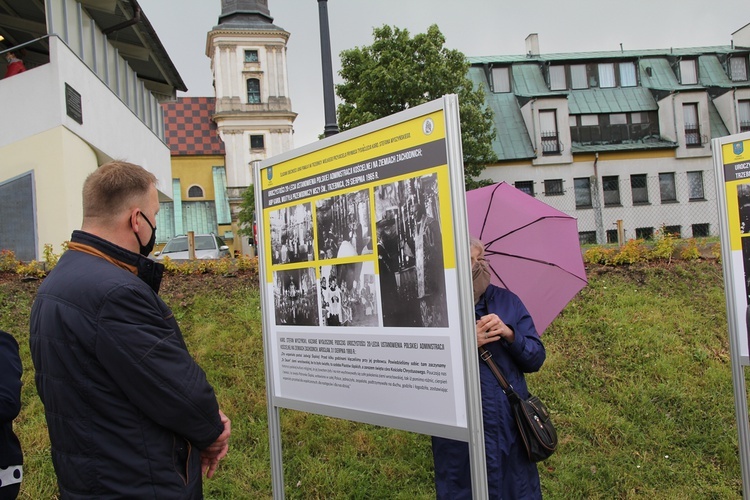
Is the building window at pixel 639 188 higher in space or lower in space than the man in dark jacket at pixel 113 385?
higher

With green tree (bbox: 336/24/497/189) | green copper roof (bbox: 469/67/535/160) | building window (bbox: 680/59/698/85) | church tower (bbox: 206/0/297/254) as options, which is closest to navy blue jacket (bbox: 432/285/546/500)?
green tree (bbox: 336/24/497/189)

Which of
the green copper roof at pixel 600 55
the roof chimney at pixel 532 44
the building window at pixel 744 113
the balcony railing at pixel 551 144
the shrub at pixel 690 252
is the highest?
the roof chimney at pixel 532 44

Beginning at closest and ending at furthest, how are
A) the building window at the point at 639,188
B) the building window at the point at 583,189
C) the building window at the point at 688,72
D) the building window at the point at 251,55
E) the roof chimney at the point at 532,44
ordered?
1. the building window at the point at 639,188
2. the building window at the point at 583,189
3. the building window at the point at 688,72
4. the roof chimney at the point at 532,44
5. the building window at the point at 251,55

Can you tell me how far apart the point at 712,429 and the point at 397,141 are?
473 centimetres

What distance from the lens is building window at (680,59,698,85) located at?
3888 cm

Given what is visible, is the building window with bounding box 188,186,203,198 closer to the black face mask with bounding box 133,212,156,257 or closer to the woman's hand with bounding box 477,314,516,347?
the black face mask with bounding box 133,212,156,257

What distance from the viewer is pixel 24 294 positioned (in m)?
8.70

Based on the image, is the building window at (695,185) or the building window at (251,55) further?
the building window at (251,55)

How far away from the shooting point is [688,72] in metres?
39.0

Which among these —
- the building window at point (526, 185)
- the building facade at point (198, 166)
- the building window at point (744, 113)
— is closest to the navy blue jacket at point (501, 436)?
the building window at point (526, 185)

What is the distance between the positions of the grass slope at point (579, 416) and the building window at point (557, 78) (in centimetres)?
3217

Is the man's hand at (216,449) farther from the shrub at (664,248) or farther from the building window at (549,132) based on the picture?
the building window at (549,132)

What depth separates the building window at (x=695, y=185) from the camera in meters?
36.0

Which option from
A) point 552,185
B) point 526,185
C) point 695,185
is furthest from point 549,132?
point 695,185
